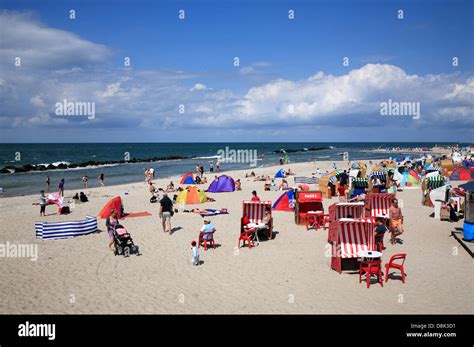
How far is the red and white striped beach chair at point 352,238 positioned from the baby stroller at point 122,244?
5.52 m

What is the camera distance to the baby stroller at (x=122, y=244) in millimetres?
10820

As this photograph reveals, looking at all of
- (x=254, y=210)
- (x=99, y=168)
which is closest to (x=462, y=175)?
(x=254, y=210)

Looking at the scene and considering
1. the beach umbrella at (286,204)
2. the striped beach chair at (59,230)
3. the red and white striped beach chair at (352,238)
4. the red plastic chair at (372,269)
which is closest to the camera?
the red plastic chair at (372,269)

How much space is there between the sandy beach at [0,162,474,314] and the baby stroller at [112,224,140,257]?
0.30 m

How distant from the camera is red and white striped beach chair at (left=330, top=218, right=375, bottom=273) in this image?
9172mm

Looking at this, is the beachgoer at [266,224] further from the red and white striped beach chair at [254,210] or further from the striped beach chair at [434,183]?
the striped beach chair at [434,183]

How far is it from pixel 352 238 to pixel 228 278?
123 inches

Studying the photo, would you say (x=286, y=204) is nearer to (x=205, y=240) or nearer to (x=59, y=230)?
(x=205, y=240)

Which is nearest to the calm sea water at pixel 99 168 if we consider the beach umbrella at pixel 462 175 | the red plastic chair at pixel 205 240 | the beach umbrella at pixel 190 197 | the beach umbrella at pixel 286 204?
the beach umbrella at pixel 190 197

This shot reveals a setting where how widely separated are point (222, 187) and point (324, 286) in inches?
662

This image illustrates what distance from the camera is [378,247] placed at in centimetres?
946

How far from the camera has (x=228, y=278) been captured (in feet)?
29.1

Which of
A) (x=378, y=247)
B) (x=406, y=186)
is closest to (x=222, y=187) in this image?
(x=406, y=186)
